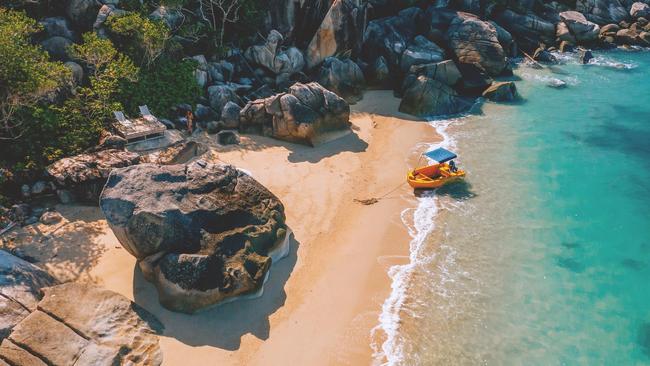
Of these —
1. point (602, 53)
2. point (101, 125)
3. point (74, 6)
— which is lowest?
point (602, 53)

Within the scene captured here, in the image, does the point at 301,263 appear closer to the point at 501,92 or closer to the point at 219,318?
the point at 219,318

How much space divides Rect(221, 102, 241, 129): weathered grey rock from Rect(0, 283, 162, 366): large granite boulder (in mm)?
14548

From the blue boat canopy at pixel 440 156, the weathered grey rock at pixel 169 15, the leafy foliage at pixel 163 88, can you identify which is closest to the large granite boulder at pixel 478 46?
the blue boat canopy at pixel 440 156

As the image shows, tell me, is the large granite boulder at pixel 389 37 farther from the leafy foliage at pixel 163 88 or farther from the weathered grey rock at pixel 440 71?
the leafy foliage at pixel 163 88

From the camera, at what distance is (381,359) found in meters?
15.1

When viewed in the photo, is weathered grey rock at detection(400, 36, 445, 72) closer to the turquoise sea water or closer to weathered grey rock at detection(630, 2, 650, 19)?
the turquoise sea water

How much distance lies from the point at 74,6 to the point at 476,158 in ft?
87.2

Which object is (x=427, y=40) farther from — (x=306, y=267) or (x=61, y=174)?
(x=61, y=174)

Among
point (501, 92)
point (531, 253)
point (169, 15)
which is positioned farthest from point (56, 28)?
point (501, 92)

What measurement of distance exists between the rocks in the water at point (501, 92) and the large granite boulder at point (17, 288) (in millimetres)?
31910

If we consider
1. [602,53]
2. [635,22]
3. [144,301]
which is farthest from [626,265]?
[635,22]

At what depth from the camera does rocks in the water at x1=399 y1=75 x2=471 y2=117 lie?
32781 millimetres

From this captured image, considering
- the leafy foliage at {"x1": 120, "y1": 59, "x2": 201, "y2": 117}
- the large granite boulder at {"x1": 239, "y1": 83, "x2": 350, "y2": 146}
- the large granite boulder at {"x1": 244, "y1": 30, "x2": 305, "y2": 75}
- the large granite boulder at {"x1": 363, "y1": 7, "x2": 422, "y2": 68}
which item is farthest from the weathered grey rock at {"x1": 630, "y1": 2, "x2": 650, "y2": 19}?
the leafy foliage at {"x1": 120, "y1": 59, "x2": 201, "y2": 117}

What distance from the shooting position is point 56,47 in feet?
85.8
